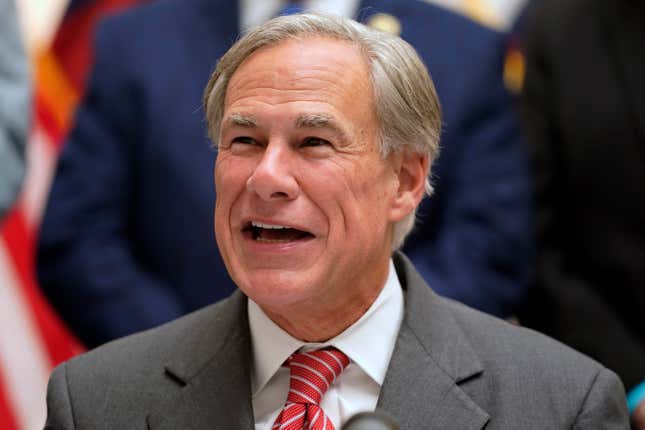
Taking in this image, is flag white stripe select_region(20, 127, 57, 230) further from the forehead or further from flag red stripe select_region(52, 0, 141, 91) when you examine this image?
Answer: the forehead

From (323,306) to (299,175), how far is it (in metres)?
0.33

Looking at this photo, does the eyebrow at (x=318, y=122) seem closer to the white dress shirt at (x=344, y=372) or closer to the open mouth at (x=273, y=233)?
the open mouth at (x=273, y=233)

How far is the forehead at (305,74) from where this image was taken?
2785 millimetres

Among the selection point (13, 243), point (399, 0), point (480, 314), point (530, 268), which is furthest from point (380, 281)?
point (13, 243)

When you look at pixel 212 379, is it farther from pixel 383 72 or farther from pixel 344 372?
pixel 383 72

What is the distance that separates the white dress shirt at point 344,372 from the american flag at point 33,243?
192 centimetres

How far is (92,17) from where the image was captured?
5281 millimetres

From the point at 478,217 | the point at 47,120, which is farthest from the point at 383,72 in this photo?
the point at 47,120

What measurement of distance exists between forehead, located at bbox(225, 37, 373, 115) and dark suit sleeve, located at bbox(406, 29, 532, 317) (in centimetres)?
108

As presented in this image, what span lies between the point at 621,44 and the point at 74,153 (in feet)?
5.83

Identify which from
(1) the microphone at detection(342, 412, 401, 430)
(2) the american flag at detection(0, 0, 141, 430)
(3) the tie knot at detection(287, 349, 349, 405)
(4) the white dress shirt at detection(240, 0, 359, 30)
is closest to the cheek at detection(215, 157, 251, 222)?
(3) the tie knot at detection(287, 349, 349, 405)

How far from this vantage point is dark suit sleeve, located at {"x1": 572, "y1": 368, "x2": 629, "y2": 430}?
9.30 feet

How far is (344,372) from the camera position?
2.91 metres

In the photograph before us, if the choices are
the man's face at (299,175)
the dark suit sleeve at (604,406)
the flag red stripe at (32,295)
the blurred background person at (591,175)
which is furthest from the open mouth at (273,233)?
the flag red stripe at (32,295)
